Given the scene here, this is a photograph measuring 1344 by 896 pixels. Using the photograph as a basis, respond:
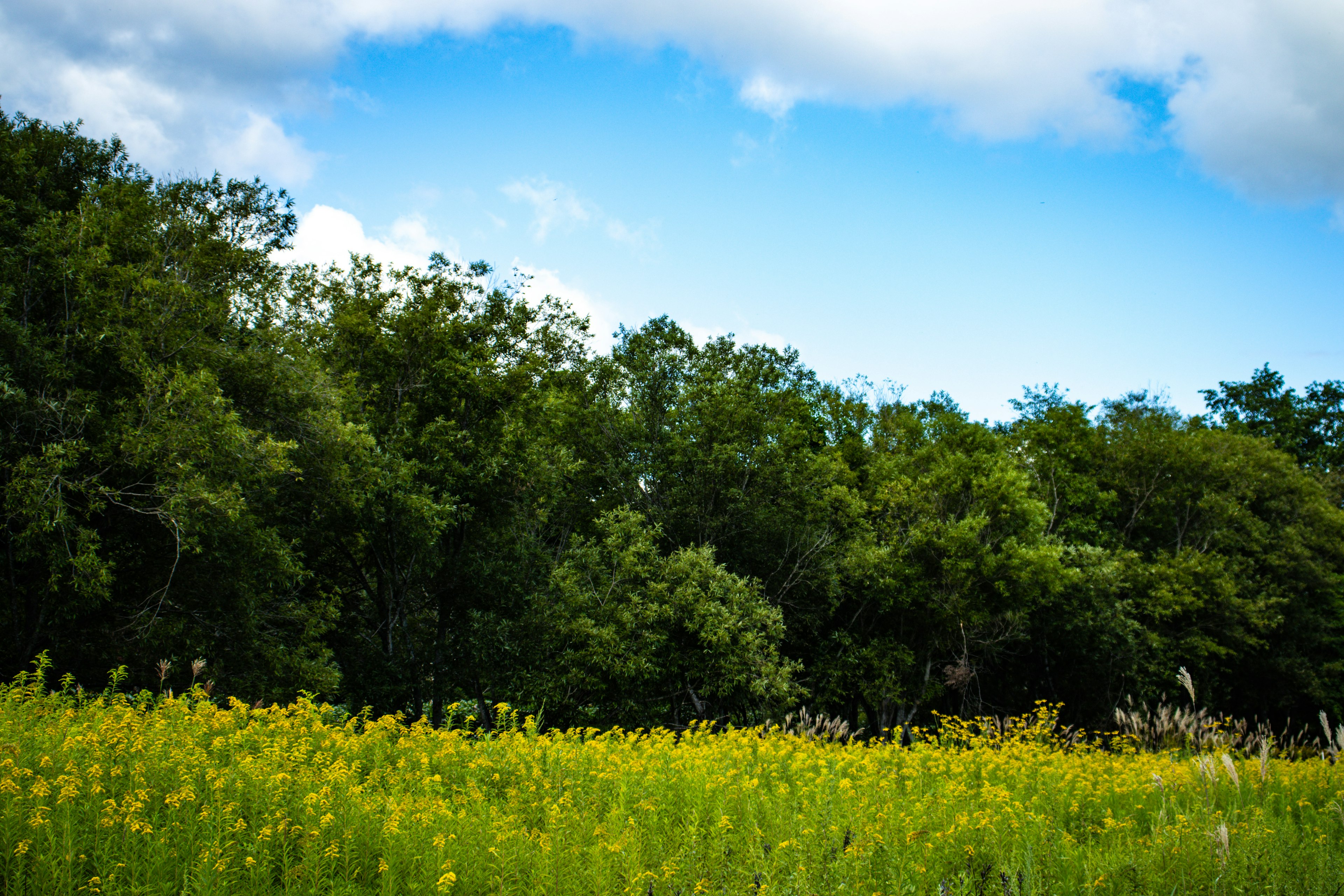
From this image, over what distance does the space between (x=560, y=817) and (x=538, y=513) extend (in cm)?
1381

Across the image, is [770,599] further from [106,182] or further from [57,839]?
[57,839]

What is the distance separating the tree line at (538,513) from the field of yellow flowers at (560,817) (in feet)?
12.6

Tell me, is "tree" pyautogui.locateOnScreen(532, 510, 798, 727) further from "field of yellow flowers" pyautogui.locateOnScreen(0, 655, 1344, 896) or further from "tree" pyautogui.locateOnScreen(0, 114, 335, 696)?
"field of yellow flowers" pyautogui.locateOnScreen(0, 655, 1344, 896)

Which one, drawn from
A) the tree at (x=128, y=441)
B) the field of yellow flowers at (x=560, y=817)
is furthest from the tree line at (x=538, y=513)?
the field of yellow flowers at (x=560, y=817)

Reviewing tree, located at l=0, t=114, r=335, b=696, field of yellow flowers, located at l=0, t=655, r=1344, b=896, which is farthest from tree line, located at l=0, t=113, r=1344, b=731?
field of yellow flowers, located at l=0, t=655, r=1344, b=896

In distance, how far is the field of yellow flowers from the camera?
12.0 ft

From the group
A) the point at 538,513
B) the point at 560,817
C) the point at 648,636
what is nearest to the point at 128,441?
the point at 538,513

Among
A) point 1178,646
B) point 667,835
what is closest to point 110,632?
point 667,835

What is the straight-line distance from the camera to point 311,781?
4.49 meters

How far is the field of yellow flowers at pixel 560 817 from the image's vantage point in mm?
3650

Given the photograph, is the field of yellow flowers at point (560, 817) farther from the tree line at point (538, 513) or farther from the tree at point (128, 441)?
the tree at point (128, 441)

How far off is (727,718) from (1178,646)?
1761 centimetres

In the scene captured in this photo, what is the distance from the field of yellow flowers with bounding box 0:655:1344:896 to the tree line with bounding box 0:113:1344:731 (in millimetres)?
3853

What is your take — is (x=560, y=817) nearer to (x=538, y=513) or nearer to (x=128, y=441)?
(x=128, y=441)
